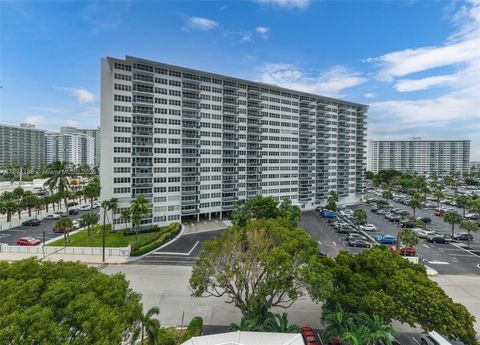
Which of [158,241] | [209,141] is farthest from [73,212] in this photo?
[209,141]

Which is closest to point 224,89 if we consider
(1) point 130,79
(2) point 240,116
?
(2) point 240,116

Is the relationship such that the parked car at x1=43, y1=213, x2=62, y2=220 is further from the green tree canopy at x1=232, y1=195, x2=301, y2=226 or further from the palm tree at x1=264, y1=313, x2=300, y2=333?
the palm tree at x1=264, y1=313, x2=300, y2=333

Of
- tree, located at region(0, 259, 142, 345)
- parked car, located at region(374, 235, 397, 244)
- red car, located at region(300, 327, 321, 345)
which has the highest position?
tree, located at region(0, 259, 142, 345)

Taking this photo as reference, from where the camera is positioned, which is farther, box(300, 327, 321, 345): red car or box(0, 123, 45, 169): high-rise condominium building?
box(0, 123, 45, 169): high-rise condominium building

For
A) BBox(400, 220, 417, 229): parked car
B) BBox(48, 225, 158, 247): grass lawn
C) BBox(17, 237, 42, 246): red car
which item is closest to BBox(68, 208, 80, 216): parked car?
BBox(48, 225, 158, 247): grass lawn

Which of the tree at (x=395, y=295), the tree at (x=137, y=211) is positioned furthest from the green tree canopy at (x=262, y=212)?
the tree at (x=395, y=295)

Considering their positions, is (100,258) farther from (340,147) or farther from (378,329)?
(340,147)

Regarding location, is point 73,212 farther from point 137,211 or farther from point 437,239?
point 437,239
